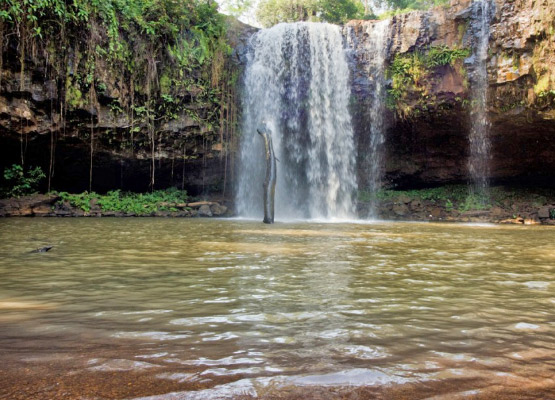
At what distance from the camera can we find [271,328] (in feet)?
6.82

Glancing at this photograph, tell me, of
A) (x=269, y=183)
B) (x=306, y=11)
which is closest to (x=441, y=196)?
(x=269, y=183)

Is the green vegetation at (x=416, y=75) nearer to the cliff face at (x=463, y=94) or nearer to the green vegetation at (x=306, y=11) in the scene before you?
the cliff face at (x=463, y=94)

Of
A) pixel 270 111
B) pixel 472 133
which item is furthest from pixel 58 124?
pixel 472 133

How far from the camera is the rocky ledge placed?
13238 mm

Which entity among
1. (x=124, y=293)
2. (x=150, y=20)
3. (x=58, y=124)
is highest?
(x=150, y=20)

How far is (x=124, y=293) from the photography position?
9.37 feet

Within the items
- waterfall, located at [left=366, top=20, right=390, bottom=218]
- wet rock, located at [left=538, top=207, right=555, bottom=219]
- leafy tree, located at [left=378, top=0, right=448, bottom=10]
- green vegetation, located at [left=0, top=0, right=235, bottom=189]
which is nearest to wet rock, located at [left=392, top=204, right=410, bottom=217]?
waterfall, located at [left=366, top=20, right=390, bottom=218]

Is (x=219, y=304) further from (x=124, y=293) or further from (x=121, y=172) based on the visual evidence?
(x=121, y=172)

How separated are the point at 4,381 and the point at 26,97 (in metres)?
13.1

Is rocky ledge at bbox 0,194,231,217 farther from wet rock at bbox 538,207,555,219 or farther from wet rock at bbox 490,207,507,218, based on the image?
wet rock at bbox 538,207,555,219

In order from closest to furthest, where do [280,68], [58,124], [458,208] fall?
[58,124]
[280,68]
[458,208]

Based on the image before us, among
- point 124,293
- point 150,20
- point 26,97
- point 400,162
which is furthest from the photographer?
point 400,162

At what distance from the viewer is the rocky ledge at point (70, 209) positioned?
43.4 feet

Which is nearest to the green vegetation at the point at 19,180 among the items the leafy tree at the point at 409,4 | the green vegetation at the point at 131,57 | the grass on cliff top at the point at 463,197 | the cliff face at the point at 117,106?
the cliff face at the point at 117,106
